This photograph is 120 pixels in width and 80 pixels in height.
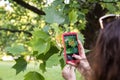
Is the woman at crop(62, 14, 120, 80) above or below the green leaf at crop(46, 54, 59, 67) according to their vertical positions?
above

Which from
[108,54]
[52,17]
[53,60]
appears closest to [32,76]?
[53,60]

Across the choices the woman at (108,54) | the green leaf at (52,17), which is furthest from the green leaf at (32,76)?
the woman at (108,54)

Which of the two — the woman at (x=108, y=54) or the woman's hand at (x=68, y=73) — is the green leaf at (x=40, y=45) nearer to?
the woman's hand at (x=68, y=73)

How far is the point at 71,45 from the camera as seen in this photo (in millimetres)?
1681

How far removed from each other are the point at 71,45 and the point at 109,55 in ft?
1.41

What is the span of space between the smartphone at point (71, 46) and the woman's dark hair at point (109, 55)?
1.19ft

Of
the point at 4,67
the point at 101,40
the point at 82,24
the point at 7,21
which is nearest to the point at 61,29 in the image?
the point at 101,40

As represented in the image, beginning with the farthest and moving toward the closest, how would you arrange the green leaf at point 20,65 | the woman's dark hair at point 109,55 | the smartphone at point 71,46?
1. the green leaf at point 20,65
2. the smartphone at point 71,46
3. the woman's dark hair at point 109,55

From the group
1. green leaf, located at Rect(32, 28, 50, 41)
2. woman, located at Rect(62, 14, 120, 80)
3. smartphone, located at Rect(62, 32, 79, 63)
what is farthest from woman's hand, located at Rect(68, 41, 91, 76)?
woman, located at Rect(62, 14, 120, 80)

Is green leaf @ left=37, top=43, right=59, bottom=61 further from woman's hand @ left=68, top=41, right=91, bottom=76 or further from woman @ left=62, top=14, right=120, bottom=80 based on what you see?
woman @ left=62, top=14, right=120, bottom=80

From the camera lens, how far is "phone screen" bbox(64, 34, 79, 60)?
1.66 metres

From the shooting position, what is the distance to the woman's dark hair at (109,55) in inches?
49.5

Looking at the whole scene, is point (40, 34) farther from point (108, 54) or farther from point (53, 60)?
point (108, 54)

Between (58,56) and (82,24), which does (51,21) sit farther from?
(82,24)
